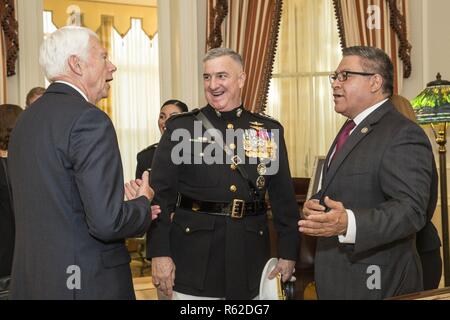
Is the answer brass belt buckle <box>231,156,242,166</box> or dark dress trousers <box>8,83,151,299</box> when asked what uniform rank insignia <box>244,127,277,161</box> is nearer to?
brass belt buckle <box>231,156,242,166</box>

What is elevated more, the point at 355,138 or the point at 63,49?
the point at 63,49

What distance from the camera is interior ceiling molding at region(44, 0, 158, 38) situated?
969 cm

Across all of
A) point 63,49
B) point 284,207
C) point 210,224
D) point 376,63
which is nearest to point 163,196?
point 210,224

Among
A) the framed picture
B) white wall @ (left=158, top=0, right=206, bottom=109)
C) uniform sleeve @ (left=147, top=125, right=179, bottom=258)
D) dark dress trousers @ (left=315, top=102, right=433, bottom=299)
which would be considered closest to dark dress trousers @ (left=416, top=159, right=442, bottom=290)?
dark dress trousers @ (left=315, top=102, right=433, bottom=299)

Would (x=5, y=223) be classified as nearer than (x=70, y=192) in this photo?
No

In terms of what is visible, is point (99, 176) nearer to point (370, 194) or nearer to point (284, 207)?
point (370, 194)

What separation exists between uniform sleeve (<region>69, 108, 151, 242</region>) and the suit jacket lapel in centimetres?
84

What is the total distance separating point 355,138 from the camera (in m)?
2.38

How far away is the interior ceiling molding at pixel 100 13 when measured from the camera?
9.69m

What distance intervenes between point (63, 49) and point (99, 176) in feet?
1.59

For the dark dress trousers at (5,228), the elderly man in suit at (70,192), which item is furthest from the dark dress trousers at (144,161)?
the elderly man in suit at (70,192)

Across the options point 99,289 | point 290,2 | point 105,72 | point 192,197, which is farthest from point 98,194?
point 290,2

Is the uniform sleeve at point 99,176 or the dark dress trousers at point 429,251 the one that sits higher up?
the uniform sleeve at point 99,176

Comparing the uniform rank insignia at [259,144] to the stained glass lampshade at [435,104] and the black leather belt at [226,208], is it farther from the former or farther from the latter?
the stained glass lampshade at [435,104]
